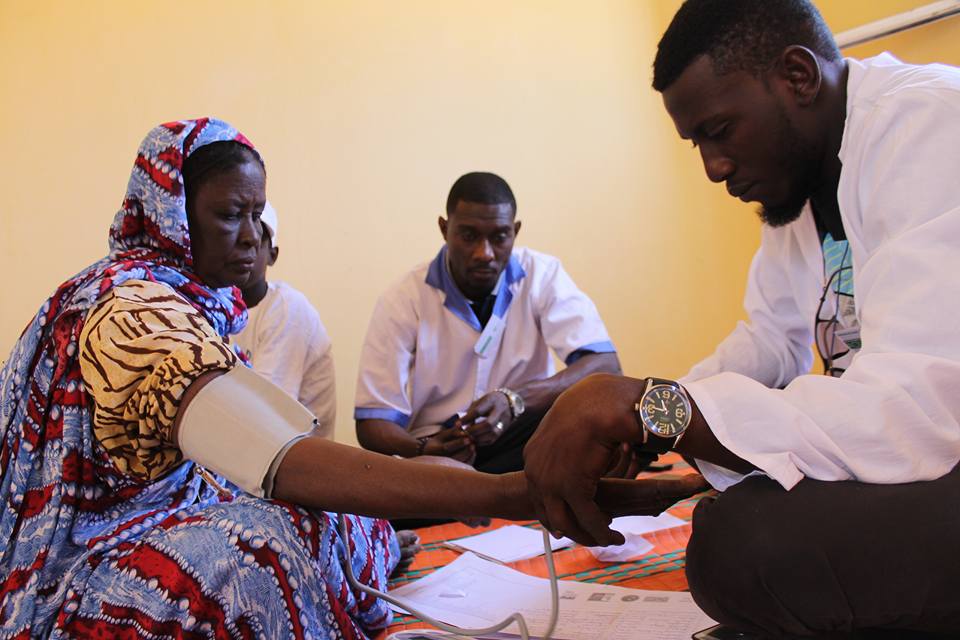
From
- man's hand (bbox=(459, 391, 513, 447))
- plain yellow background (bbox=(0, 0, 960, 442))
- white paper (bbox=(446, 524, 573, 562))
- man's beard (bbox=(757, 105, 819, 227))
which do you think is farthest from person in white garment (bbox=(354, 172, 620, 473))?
man's beard (bbox=(757, 105, 819, 227))

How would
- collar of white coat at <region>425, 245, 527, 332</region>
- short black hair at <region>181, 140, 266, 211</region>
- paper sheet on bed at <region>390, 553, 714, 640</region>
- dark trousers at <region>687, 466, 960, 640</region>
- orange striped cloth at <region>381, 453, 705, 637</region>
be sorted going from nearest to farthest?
dark trousers at <region>687, 466, 960, 640</region> → paper sheet on bed at <region>390, 553, 714, 640</region> → short black hair at <region>181, 140, 266, 211</region> → orange striped cloth at <region>381, 453, 705, 637</region> → collar of white coat at <region>425, 245, 527, 332</region>

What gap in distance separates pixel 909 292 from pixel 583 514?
1.85ft

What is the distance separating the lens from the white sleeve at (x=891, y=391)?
1172 millimetres

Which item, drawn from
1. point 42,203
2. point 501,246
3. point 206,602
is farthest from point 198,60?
point 206,602

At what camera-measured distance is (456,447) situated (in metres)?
3.07

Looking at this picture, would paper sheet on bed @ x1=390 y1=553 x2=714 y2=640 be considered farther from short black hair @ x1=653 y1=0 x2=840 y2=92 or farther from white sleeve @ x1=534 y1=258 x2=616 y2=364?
white sleeve @ x1=534 y1=258 x2=616 y2=364

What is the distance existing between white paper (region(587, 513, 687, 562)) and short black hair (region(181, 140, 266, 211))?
119 cm

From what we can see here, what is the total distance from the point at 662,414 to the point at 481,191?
7.44ft

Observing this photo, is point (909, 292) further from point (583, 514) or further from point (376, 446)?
point (376, 446)

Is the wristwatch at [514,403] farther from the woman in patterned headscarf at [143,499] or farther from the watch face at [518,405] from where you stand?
the woman in patterned headscarf at [143,499]

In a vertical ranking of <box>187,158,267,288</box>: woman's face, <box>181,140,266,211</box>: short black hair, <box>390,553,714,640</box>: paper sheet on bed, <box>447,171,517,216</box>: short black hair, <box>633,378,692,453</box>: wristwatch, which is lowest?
<box>390,553,714,640</box>: paper sheet on bed

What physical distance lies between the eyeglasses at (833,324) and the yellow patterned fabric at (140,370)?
1.27 meters

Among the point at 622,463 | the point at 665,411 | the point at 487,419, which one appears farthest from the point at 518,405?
the point at 665,411

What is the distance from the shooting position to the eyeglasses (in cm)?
189
